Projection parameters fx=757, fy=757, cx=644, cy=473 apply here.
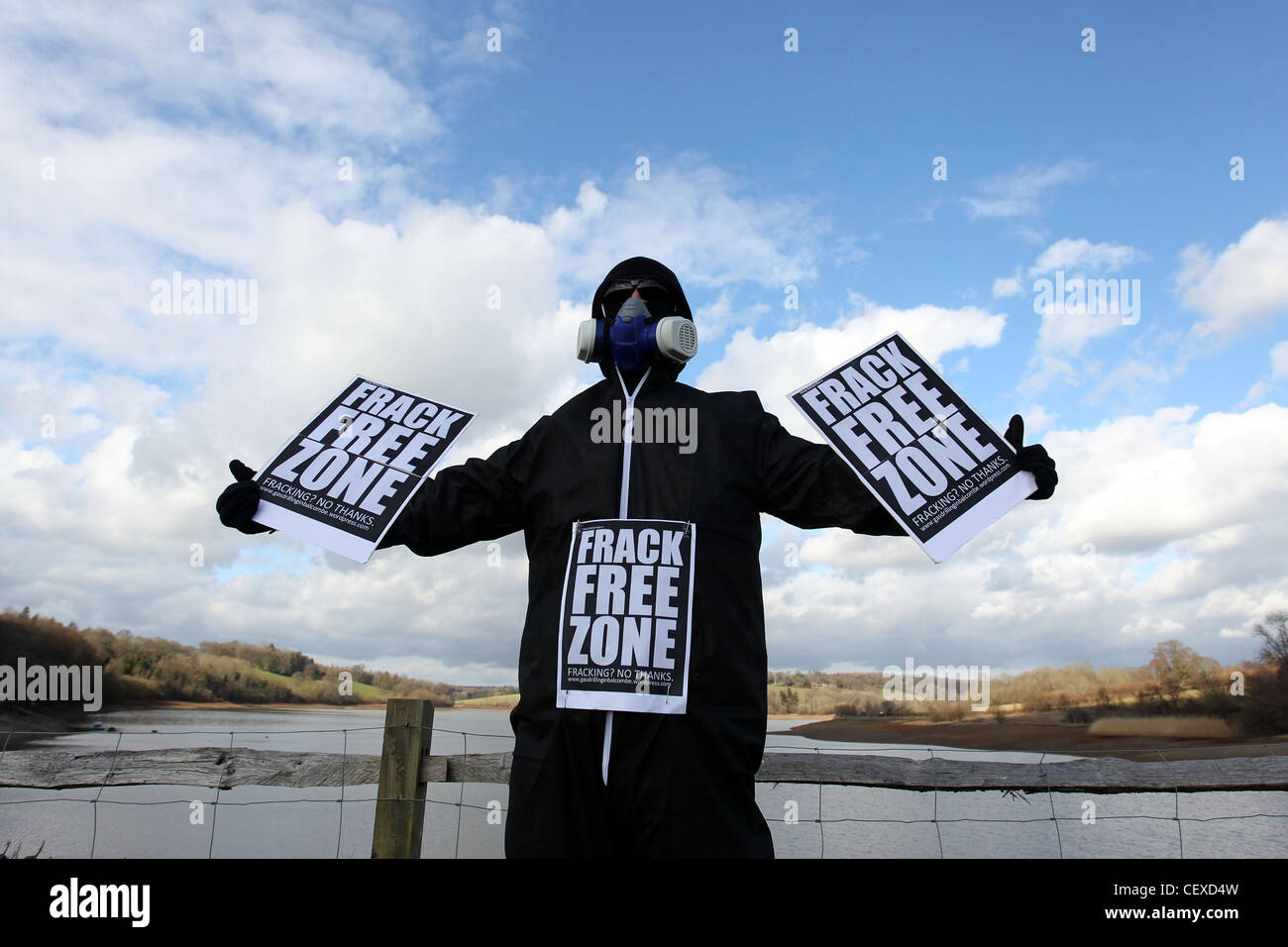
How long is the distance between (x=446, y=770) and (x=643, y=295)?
2.21 m

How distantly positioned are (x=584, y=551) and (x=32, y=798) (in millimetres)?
3941

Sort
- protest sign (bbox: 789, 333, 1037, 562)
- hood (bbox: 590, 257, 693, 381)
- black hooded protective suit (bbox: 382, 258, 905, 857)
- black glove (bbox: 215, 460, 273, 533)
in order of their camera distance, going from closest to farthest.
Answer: black hooded protective suit (bbox: 382, 258, 905, 857), protest sign (bbox: 789, 333, 1037, 562), black glove (bbox: 215, 460, 273, 533), hood (bbox: 590, 257, 693, 381)

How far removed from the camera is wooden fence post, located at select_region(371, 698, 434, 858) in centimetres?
321

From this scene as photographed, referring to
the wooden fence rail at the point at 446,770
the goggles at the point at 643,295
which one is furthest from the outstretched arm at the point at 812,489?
the wooden fence rail at the point at 446,770

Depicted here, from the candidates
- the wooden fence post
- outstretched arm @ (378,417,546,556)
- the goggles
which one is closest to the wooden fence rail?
the wooden fence post

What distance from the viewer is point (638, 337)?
8.90ft

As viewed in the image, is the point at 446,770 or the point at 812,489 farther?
the point at 446,770

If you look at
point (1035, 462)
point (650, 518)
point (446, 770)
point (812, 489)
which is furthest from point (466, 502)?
point (1035, 462)

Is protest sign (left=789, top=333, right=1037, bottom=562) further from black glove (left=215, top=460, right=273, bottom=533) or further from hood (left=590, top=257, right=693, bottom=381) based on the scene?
black glove (left=215, top=460, right=273, bottom=533)

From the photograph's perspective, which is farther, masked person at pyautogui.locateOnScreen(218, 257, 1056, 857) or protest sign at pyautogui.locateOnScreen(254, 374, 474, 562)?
protest sign at pyautogui.locateOnScreen(254, 374, 474, 562)

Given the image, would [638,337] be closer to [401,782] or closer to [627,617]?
[627,617]

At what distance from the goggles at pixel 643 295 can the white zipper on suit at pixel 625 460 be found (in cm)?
26
